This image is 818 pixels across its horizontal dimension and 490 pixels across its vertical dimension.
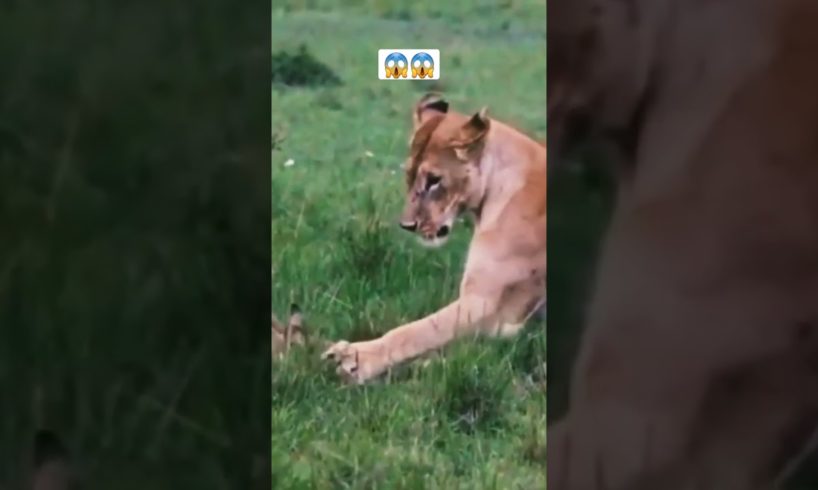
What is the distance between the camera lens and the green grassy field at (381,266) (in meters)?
2.37

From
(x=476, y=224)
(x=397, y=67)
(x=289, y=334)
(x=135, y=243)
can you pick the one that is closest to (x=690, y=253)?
(x=476, y=224)

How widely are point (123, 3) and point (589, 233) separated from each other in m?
0.96

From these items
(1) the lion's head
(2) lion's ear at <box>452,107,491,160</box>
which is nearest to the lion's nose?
(1) the lion's head

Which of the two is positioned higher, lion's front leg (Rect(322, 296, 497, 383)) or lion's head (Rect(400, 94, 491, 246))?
lion's head (Rect(400, 94, 491, 246))

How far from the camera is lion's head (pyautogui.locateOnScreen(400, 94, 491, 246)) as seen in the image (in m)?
2.39

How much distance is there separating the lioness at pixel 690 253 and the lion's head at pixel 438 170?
164 millimetres

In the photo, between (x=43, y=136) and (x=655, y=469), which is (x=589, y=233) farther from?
(x=43, y=136)

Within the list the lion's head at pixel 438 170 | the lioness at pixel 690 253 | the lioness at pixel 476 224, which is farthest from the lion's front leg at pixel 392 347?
the lioness at pixel 690 253

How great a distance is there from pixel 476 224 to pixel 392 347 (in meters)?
0.28

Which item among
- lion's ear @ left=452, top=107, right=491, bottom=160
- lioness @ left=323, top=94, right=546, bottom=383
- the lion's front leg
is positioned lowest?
the lion's front leg

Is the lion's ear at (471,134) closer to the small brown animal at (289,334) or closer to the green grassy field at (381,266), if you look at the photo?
the green grassy field at (381,266)

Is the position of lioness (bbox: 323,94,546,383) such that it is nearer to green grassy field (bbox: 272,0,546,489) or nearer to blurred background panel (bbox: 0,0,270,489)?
green grassy field (bbox: 272,0,546,489)

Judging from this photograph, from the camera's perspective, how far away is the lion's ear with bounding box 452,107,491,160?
94.4 inches

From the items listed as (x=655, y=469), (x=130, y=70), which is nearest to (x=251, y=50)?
(x=130, y=70)
